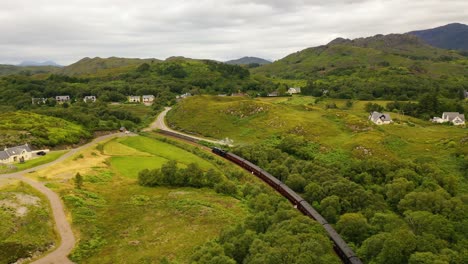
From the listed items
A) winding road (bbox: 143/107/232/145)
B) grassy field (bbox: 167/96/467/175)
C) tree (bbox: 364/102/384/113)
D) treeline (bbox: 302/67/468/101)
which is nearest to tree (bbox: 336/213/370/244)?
grassy field (bbox: 167/96/467/175)

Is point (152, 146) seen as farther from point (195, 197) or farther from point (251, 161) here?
point (195, 197)

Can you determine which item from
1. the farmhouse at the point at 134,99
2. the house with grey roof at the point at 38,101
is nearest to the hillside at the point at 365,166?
the farmhouse at the point at 134,99

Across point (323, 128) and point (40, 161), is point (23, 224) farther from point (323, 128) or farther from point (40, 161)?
point (323, 128)

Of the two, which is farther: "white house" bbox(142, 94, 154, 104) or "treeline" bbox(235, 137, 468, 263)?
"white house" bbox(142, 94, 154, 104)

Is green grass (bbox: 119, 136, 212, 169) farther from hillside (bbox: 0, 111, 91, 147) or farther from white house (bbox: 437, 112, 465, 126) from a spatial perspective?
white house (bbox: 437, 112, 465, 126)

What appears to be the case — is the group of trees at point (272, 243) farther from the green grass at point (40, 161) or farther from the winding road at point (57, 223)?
the green grass at point (40, 161)

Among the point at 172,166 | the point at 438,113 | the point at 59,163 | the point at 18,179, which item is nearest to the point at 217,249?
the point at 172,166

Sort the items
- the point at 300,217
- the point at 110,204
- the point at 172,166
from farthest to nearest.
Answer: the point at 172,166 → the point at 110,204 → the point at 300,217
